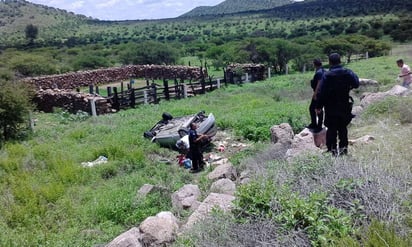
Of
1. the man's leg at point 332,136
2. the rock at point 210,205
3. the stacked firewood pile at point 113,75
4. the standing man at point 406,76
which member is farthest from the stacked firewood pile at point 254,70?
the rock at point 210,205

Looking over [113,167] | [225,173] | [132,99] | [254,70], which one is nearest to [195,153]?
[225,173]

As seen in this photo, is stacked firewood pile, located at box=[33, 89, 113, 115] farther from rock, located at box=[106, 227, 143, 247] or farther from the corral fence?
rock, located at box=[106, 227, 143, 247]

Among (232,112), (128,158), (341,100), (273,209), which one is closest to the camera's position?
(273,209)

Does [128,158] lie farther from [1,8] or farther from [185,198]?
[1,8]

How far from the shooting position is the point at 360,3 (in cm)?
8875

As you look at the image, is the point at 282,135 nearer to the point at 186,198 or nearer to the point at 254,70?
the point at 186,198

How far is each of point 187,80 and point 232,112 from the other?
13612mm

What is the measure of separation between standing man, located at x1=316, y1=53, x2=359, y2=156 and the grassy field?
0.43 metres

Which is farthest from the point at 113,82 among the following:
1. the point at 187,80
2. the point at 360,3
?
the point at 360,3

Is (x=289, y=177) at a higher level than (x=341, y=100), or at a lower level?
lower

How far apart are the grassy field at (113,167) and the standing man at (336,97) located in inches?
16.9

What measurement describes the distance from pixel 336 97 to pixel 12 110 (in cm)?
1108

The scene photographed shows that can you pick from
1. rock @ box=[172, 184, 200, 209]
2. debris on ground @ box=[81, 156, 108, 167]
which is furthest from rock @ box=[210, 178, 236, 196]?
debris on ground @ box=[81, 156, 108, 167]

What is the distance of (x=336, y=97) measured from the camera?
6336mm
